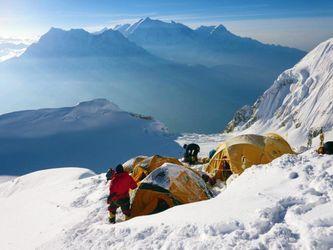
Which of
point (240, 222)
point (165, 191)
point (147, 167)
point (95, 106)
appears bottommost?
point (95, 106)

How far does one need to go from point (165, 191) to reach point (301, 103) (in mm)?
63329

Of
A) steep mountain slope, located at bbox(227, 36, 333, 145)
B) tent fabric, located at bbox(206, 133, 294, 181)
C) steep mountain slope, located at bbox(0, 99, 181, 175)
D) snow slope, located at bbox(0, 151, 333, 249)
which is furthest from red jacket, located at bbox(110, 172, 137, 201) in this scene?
steep mountain slope, located at bbox(227, 36, 333, 145)

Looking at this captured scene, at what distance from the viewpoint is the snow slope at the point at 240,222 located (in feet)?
24.8

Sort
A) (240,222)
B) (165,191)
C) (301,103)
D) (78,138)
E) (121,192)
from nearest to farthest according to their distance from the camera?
1. (240,222)
2. (121,192)
3. (165,191)
4. (301,103)
5. (78,138)

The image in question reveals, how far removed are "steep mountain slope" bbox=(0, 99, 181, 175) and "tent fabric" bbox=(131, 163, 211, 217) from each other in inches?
1786

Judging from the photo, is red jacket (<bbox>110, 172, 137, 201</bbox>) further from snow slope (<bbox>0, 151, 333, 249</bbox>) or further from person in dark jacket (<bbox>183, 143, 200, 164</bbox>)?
person in dark jacket (<bbox>183, 143, 200, 164</bbox>)

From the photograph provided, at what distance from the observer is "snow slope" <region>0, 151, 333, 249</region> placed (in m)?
7.55

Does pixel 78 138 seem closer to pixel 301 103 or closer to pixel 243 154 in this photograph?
pixel 301 103

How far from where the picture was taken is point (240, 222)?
8.16 m

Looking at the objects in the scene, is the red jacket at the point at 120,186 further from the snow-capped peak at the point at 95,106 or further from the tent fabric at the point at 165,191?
the snow-capped peak at the point at 95,106

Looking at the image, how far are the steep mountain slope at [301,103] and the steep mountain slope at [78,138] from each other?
60.8 feet

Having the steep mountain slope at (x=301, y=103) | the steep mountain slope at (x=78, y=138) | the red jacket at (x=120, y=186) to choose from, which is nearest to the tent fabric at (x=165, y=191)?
the red jacket at (x=120, y=186)

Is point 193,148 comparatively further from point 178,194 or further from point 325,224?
point 325,224

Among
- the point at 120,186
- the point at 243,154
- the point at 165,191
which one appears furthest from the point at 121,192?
the point at 243,154
